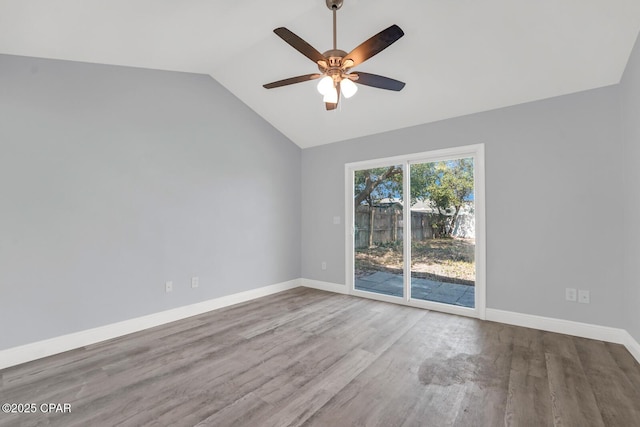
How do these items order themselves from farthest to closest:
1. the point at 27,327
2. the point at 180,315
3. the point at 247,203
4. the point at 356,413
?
the point at 247,203
the point at 180,315
the point at 27,327
the point at 356,413

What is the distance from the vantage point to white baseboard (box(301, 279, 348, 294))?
450cm

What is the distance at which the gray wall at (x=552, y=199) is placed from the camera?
2686 millimetres

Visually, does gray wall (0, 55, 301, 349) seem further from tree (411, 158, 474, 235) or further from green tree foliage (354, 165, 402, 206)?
tree (411, 158, 474, 235)

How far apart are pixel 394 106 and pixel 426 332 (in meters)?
2.70

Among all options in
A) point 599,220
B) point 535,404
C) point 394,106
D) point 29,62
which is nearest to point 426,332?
point 535,404

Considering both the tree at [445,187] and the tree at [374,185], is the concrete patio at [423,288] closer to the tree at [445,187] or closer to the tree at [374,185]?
the tree at [374,185]

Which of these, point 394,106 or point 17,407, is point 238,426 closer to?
point 17,407

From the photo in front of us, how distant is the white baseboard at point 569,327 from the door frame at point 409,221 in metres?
0.21

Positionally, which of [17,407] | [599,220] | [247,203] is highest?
[247,203]

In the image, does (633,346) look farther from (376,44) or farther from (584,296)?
(376,44)

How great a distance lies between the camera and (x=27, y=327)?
2.38 metres

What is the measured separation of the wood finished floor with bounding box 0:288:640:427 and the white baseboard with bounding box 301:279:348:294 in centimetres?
134

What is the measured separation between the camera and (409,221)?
396 cm

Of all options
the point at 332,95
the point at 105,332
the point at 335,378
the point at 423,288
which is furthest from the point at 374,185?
A: the point at 105,332
